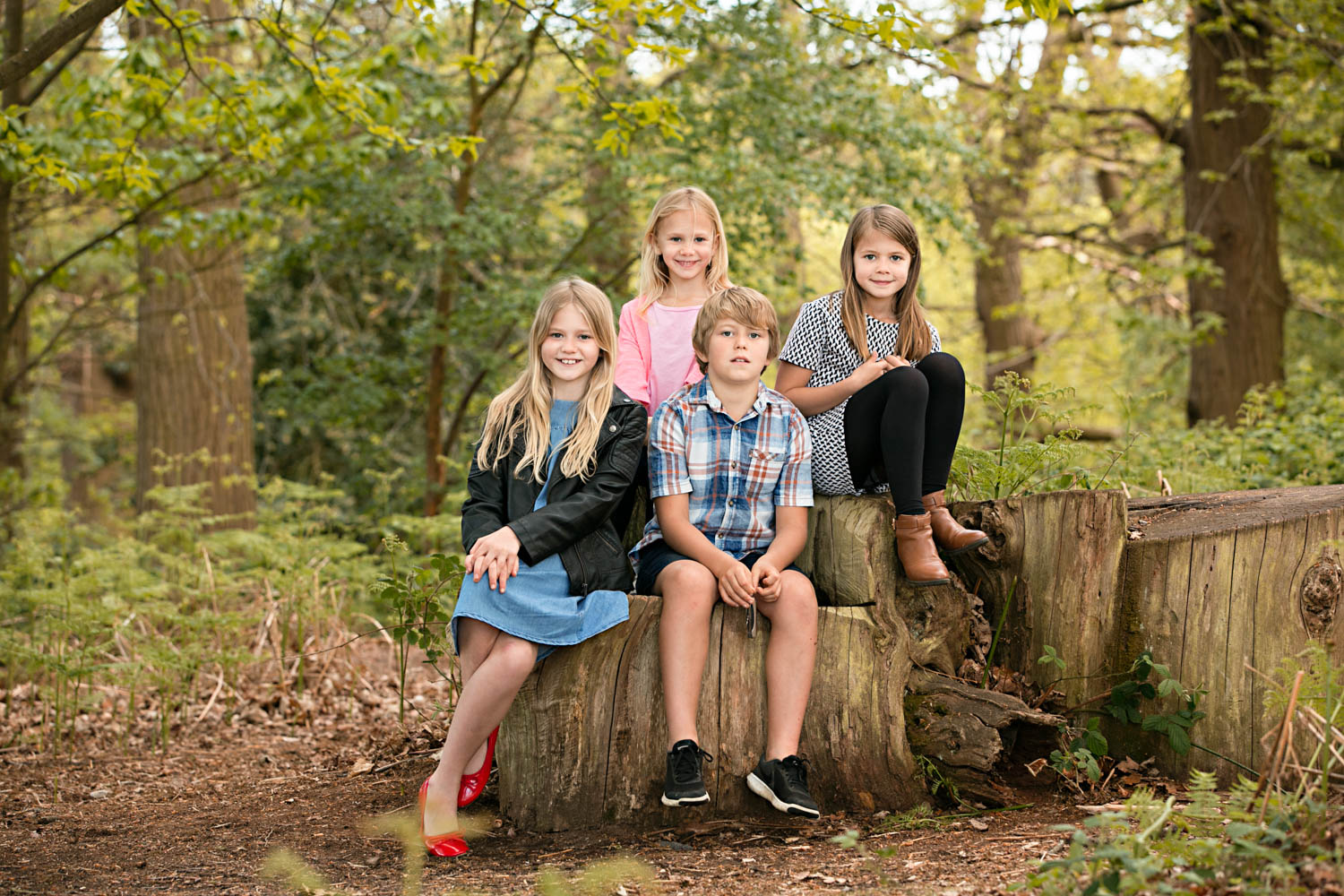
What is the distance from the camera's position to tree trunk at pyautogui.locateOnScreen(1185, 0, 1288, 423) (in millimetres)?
9586

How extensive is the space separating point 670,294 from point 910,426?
124 centimetres

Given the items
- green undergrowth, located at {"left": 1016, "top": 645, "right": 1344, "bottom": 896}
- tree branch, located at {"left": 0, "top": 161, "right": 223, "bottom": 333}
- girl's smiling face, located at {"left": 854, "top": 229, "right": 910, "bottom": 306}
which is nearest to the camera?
green undergrowth, located at {"left": 1016, "top": 645, "right": 1344, "bottom": 896}

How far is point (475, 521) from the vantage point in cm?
354

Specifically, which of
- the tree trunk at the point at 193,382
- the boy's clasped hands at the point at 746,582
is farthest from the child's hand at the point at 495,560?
the tree trunk at the point at 193,382

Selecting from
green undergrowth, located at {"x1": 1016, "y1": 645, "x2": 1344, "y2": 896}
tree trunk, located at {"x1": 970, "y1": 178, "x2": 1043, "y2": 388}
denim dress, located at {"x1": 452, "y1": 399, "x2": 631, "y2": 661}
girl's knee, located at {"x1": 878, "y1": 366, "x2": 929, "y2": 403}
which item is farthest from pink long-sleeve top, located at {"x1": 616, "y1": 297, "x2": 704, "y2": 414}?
tree trunk, located at {"x1": 970, "y1": 178, "x2": 1043, "y2": 388}

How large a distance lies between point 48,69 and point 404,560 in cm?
380

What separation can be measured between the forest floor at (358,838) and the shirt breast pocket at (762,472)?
1061 millimetres

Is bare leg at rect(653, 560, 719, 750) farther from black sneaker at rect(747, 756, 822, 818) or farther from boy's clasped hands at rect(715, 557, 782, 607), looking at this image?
black sneaker at rect(747, 756, 822, 818)

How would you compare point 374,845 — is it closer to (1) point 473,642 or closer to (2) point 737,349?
(1) point 473,642

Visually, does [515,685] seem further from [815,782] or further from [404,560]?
[404,560]

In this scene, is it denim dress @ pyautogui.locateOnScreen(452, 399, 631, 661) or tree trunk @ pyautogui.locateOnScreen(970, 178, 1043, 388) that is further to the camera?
tree trunk @ pyautogui.locateOnScreen(970, 178, 1043, 388)

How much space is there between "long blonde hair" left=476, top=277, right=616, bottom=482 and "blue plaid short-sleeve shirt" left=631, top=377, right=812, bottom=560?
0.24 metres

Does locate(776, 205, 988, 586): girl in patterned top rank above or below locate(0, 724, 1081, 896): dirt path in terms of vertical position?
above

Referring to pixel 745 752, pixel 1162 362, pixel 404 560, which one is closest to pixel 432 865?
pixel 745 752
